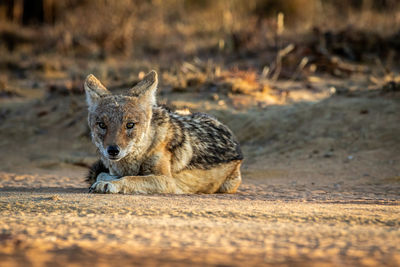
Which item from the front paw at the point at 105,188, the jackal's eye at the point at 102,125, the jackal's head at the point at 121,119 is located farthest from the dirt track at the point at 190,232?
the jackal's eye at the point at 102,125

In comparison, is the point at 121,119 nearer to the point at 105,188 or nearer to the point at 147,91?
the point at 147,91

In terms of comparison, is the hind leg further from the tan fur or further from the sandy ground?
the sandy ground

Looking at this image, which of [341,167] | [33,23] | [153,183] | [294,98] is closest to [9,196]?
[153,183]

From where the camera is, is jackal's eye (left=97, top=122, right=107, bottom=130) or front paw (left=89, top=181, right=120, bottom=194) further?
jackal's eye (left=97, top=122, right=107, bottom=130)

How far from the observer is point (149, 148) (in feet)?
19.8

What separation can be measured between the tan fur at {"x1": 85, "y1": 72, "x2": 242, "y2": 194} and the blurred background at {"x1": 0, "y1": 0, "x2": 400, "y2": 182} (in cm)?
192

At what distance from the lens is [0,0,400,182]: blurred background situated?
9688 millimetres

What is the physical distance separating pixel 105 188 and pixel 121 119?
0.78 meters

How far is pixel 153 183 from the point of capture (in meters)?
5.84

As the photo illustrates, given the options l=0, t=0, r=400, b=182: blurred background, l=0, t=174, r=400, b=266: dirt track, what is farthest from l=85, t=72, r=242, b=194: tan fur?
l=0, t=0, r=400, b=182: blurred background

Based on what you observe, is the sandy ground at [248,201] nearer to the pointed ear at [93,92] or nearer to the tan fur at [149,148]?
the tan fur at [149,148]

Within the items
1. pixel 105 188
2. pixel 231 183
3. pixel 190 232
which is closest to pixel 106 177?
pixel 105 188

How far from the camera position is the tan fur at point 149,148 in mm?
5691

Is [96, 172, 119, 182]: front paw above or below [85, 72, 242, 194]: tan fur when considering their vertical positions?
below
